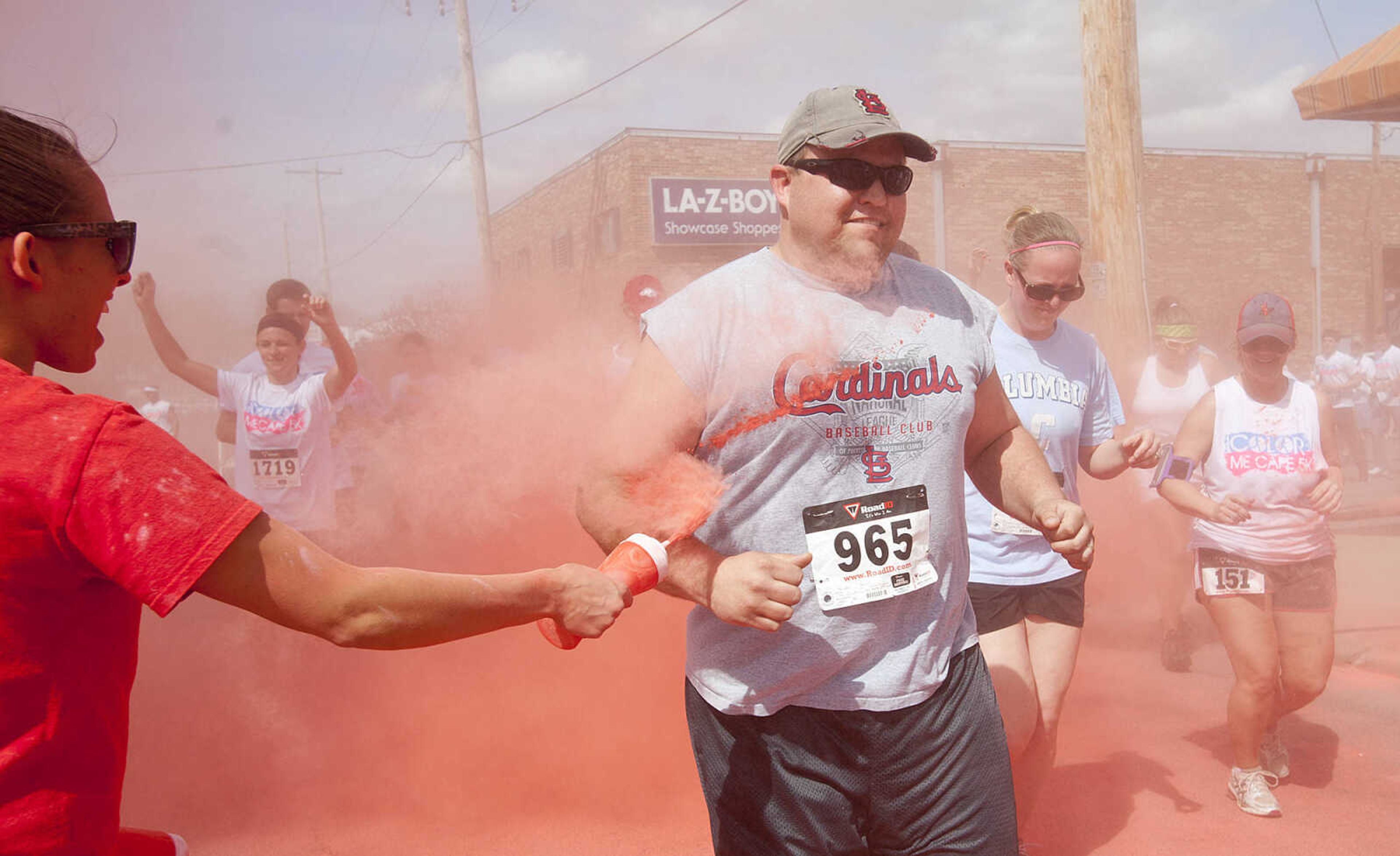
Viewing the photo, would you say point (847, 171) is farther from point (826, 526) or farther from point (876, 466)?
point (826, 526)

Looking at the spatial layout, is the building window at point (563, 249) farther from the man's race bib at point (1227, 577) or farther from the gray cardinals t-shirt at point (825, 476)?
the gray cardinals t-shirt at point (825, 476)

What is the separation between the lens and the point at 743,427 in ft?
7.12

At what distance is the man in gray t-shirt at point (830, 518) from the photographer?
217cm

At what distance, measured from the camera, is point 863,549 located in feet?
7.18

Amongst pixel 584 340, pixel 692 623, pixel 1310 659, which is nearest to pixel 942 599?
pixel 692 623

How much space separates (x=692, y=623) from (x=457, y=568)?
512cm

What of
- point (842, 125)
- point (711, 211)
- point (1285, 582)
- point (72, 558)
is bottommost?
point (1285, 582)

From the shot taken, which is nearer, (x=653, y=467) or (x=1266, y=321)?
(x=653, y=467)

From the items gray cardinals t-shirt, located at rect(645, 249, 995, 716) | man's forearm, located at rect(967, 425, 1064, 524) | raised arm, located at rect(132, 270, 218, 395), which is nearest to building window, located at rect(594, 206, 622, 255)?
raised arm, located at rect(132, 270, 218, 395)

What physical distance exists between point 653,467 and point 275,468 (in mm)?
4005

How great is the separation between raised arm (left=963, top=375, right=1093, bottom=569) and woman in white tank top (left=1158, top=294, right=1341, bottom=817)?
69.5 inches

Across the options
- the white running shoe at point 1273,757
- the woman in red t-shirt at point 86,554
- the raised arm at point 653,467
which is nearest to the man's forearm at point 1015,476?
the raised arm at point 653,467

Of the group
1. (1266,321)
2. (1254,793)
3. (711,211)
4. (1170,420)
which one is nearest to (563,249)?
(711,211)

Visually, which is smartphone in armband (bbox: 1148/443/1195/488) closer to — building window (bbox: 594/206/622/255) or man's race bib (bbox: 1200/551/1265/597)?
man's race bib (bbox: 1200/551/1265/597)
